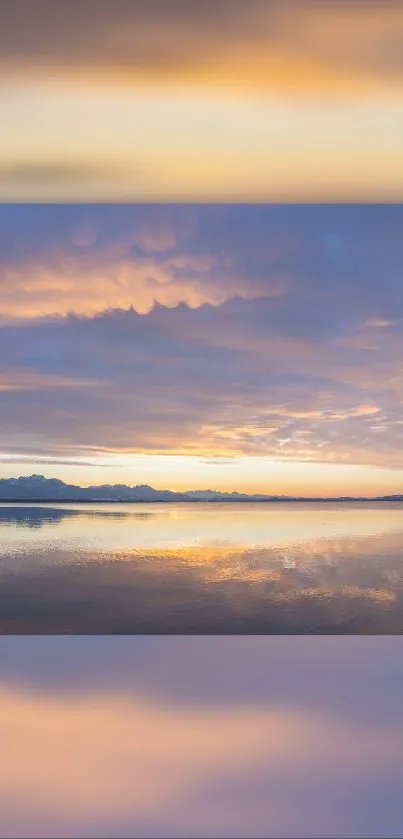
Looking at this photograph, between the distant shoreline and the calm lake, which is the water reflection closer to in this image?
the calm lake

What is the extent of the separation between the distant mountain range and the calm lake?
0.06m

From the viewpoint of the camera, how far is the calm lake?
545 cm

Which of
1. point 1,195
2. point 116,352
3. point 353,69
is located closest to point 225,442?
point 116,352

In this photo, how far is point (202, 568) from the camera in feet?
18.3

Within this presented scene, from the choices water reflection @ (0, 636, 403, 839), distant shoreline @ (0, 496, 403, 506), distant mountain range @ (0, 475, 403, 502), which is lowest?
water reflection @ (0, 636, 403, 839)

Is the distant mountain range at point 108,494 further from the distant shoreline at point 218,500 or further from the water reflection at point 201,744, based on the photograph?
the water reflection at point 201,744

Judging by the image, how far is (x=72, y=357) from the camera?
18.6 feet


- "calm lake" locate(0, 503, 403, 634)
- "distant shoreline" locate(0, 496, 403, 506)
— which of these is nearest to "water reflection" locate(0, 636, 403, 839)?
"calm lake" locate(0, 503, 403, 634)

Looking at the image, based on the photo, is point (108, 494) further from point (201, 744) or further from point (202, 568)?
point (201, 744)

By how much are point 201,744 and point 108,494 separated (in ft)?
9.23

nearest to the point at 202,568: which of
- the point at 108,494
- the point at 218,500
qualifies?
the point at 218,500

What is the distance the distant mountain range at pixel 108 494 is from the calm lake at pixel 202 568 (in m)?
0.06

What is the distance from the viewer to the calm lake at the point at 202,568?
214 inches

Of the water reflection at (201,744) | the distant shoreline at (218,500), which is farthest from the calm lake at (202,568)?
the water reflection at (201,744)
